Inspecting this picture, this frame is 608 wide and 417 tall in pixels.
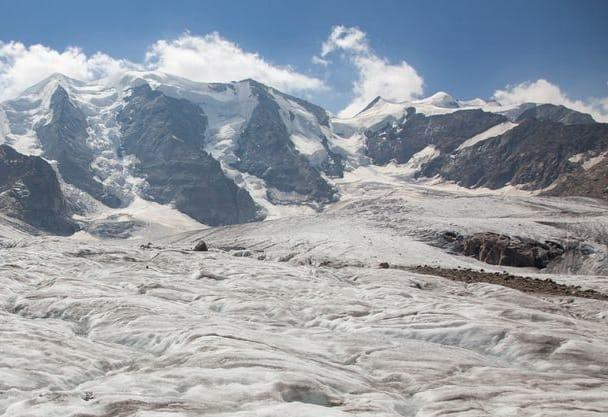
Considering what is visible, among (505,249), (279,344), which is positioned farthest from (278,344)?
(505,249)

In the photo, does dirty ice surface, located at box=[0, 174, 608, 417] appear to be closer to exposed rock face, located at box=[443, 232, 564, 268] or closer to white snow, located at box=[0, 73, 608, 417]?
white snow, located at box=[0, 73, 608, 417]

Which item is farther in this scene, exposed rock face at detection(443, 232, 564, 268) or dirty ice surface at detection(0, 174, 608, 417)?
exposed rock face at detection(443, 232, 564, 268)

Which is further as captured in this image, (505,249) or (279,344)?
(505,249)

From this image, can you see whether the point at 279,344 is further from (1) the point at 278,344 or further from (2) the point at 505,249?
(2) the point at 505,249

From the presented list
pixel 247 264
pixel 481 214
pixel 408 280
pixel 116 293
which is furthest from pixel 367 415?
pixel 481 214

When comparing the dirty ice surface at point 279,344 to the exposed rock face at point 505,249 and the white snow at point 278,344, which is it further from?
the exposed rock face at point 505,249

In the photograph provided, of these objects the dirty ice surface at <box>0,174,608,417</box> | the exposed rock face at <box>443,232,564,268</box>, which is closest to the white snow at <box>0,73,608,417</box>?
the dirty ice surface at <box>0,174,608,417</box>

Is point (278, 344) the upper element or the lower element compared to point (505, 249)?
lower

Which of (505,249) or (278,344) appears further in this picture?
(505,249)
